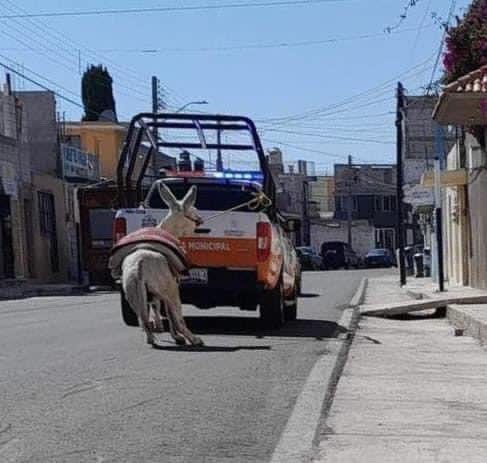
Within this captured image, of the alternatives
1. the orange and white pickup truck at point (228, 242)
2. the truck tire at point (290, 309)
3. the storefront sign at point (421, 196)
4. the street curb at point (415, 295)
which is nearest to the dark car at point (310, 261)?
the storefront sign at point (421, 196)

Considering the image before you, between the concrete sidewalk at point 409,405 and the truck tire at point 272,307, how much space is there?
136 centimetres

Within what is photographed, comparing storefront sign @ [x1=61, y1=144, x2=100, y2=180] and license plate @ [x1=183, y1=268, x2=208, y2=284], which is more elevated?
storefront sign @ [x1=61, y1=144, x2=100, y2=180]

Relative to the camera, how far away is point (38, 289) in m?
39.5

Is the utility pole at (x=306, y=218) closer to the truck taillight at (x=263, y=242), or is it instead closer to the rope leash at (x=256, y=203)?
the rope leash at (x=256, y=203)

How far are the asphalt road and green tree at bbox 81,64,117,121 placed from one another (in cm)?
6349

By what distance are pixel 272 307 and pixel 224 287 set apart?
1.02m

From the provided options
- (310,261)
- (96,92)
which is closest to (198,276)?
(310,261)

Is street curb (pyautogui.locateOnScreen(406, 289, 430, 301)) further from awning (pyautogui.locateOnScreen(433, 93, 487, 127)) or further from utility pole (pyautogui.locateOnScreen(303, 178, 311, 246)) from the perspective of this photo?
utility pole (pyautogui.locateOnScreen(303, 178, 311, 246))

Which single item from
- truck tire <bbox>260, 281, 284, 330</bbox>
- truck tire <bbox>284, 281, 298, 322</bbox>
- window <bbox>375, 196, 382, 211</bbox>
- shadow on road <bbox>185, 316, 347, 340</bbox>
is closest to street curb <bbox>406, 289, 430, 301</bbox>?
truck tire <bbox>284, 281, 298, 322</bbox>

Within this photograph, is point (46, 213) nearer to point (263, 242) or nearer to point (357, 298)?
point (357, 298)

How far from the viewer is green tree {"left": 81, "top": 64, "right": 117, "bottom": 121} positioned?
7794 centimetres

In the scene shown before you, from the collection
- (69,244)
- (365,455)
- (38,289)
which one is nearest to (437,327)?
(365,455)

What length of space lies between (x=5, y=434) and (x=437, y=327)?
38.5 ft

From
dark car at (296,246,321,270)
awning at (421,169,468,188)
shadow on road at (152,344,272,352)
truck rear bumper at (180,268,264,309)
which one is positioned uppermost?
awning at (421,169,468,188)
